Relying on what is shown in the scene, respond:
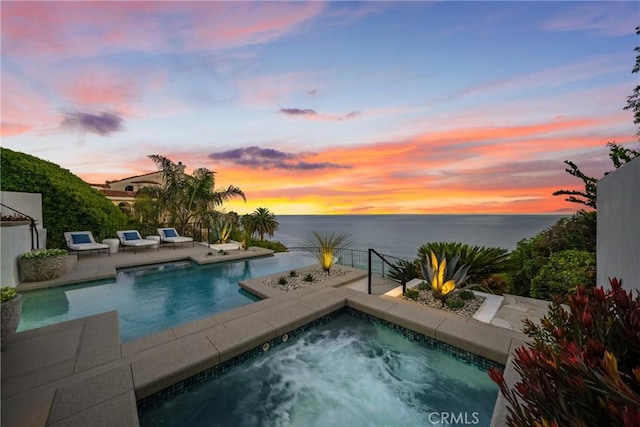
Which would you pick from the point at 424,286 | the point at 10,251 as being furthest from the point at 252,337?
the point at 10,251

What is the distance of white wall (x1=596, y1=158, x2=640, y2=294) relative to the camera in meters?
2.67

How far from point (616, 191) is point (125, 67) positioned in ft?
35.3

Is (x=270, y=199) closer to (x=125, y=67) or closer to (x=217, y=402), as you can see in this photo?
(x=125, y=67)

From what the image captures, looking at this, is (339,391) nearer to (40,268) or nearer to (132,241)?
(40,268)

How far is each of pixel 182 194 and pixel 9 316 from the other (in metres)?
10.9

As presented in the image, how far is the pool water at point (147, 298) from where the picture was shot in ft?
14.9

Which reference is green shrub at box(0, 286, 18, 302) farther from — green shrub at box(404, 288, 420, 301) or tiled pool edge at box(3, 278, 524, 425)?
green shrub at box(404, 288, 420, 301)

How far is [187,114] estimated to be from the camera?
29.8ft

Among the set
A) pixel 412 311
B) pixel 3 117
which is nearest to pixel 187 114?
pixel 3 117

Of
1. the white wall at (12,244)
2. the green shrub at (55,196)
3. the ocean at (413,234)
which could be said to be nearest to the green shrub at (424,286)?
the ocean at (413,234)

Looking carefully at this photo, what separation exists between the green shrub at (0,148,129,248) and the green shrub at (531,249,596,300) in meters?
15.1

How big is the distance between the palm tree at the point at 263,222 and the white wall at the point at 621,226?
15.5 metres

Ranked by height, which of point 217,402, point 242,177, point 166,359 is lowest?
point 217,402

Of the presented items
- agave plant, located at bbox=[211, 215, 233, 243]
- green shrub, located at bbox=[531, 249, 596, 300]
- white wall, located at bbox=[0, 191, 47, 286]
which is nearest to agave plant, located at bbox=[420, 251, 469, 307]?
green shrub, located at bbox=[531, 249, 596, 300]
